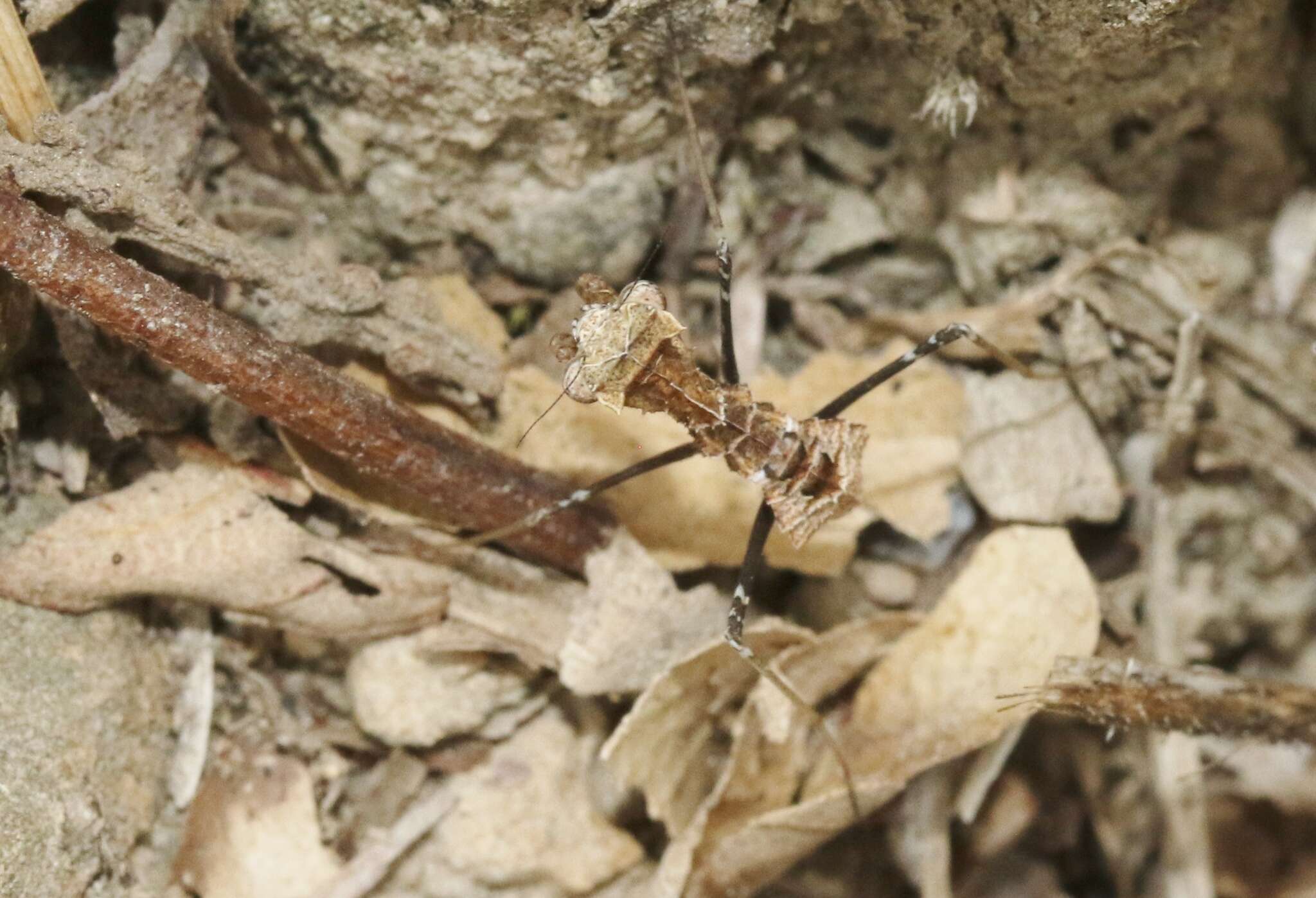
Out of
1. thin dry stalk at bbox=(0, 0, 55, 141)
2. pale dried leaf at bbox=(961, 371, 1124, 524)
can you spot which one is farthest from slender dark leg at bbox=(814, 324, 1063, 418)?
thin dry stalk at bbox=(0, 0, 55, 141)

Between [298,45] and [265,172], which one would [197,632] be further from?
[298,45]

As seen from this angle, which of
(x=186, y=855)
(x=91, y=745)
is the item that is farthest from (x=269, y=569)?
(x=186, y=855)

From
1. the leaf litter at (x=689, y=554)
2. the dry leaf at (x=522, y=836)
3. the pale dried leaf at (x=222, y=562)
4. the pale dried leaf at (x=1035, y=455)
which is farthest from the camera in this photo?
the pale dried leaf at (x=1035, y=455)

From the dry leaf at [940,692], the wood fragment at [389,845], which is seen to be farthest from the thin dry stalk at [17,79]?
the dry leaf at [940,692]

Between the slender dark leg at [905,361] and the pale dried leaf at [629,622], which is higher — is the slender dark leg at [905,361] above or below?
above

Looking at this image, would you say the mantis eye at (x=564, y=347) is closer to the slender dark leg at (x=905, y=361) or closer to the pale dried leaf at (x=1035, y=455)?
the slender dark leg at (x=905, y=361)

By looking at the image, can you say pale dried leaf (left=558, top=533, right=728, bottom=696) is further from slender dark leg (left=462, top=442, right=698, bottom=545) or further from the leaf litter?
slender dark leg (left=462, top=442, right=698, bottom=545)
